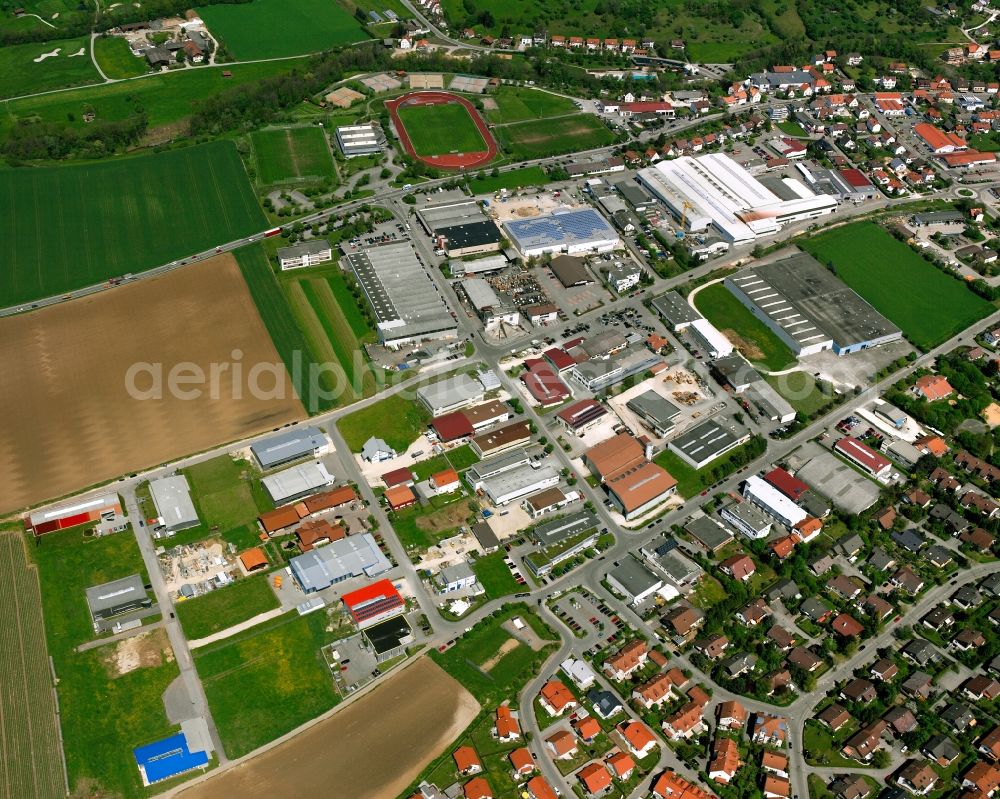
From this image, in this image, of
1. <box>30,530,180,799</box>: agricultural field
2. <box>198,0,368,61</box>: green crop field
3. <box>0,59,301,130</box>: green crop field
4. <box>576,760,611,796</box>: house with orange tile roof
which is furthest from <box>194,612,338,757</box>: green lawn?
Result: <box>198,0,368,61</box>: green crop field

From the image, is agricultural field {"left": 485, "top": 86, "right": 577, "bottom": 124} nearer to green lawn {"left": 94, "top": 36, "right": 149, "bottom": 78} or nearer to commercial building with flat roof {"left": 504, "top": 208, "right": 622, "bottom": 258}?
commercial building with flat roof {"left": 504, "top": 208, "right": 622, "bottom": 258}

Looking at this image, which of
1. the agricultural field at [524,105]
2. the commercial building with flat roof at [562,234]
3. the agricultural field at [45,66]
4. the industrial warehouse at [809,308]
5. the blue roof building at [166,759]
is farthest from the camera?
the agricultural field at [524,105]

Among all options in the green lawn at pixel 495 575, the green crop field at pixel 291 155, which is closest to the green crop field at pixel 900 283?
the green lawn at pixel 495 575

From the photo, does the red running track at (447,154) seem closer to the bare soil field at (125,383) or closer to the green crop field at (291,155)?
the green crop field at (291,155)

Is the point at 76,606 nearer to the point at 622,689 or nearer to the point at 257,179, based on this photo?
A: the point at 622,689

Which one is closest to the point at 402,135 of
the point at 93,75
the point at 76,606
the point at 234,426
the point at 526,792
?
the point at 93,75

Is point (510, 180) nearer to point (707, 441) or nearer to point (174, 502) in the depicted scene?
point (707, 441)
